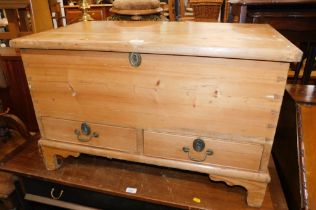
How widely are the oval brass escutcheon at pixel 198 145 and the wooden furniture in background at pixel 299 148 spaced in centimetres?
28

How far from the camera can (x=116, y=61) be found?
0.72 metres

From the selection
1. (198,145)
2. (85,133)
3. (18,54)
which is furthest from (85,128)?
(18,54)

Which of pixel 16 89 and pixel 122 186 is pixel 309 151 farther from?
pixel 16 89

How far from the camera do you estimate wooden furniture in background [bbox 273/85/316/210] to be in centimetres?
71

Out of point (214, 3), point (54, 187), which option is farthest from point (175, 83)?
point (214, 3)

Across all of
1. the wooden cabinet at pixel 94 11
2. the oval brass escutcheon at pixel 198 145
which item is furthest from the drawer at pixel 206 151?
the wooden cabinet at pixel 94 11

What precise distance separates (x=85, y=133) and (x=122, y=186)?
225 millimetres

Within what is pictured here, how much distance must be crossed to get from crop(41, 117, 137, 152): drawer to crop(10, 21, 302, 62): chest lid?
26 cm

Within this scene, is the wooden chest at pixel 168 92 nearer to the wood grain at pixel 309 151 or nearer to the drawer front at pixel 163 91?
the drawer front at pixel 163 91

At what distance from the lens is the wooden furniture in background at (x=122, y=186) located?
32.3 inches

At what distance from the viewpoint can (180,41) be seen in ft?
2.22

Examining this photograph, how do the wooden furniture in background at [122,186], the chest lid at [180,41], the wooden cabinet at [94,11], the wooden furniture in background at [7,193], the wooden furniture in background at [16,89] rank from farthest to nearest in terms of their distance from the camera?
the wooden cabinet at [94,11] → the wooden furniture in background at [16,89] → the wooden furniture in background at [7,193] → the wooden furniture in background at [122,186] → the chest lid at [180,41]

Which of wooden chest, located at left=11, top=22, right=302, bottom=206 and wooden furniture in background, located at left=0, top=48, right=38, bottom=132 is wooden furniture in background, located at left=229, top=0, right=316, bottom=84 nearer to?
wooden chest, located at left=11, top=22, right=302, bottom=206

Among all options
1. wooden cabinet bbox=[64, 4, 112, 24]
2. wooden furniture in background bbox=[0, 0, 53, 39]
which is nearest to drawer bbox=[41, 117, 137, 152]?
wooden furniture in background bbox=[0, 0, 53, 39]
